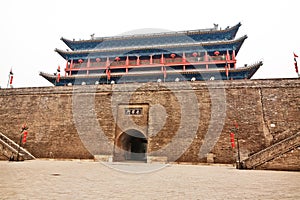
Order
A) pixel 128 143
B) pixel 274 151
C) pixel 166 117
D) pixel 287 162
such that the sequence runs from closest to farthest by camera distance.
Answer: pixel 287 162 < pixel 274 151 < pixel 166 117 < pixel 128 143

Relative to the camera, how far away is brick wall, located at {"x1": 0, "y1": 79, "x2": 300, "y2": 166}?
32.1 ft

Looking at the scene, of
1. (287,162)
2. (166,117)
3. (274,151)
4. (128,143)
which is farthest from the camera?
(128,143)

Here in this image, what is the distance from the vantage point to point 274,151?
773 centimetres

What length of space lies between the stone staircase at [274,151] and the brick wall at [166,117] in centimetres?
154

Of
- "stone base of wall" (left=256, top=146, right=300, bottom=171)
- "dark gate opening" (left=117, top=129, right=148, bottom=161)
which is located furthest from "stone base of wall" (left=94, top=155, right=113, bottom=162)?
"stone base of wall" (left=256, top=146, right=300, bottom=171)

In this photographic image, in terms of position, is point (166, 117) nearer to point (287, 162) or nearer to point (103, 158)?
point (103, 158)

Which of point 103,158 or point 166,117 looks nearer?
point 103,158

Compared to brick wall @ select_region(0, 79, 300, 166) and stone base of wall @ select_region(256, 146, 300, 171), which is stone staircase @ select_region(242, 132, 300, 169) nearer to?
stone base of wall @ select_region(256, 146, 300, 171)

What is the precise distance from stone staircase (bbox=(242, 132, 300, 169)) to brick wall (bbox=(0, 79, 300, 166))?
5.06ft

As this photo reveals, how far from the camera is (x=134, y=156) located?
15.3m

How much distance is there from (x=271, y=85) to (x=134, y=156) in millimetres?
10167

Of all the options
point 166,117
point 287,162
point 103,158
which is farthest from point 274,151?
point 103,158

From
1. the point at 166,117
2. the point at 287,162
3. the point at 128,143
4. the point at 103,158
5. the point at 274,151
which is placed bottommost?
the point at 103,158

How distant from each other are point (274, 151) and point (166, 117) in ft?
16.5
